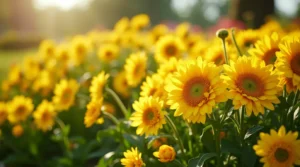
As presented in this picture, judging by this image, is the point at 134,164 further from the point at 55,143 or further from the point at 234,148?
the point at 55,143

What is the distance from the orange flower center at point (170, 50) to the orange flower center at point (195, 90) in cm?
143

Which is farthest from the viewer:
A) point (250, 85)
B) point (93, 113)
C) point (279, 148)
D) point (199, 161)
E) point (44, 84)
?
point (44, 84)

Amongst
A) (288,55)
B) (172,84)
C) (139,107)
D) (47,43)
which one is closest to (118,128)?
(139,107)

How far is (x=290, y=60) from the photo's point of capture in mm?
1894

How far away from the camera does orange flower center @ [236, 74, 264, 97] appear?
183cm

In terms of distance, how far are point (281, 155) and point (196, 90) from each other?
44 centimetres

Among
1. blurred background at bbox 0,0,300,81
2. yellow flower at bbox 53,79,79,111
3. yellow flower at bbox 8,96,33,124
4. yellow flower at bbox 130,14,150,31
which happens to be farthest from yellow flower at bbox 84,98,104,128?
blurred background at bbox 0,0,300,81

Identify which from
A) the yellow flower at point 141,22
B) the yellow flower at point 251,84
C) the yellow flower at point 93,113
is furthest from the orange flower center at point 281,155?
the yellow flower at point 141,22

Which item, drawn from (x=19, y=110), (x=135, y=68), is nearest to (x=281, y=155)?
(x=135, y=68)

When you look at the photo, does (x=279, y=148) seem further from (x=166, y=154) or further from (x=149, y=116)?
(x=149, y=116)

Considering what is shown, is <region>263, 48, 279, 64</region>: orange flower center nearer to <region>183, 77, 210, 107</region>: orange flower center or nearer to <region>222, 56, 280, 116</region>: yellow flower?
<region>222, 56, 280, 116</region>: yellow flower

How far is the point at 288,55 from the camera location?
190 centimetres

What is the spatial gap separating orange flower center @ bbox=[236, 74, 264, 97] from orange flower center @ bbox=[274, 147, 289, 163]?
0.24 meters

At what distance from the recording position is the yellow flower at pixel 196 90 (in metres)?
1.83
